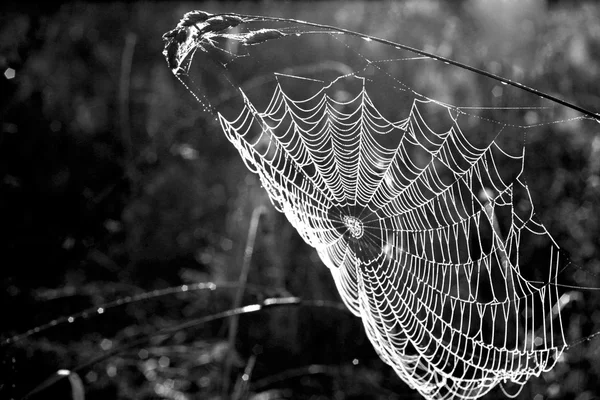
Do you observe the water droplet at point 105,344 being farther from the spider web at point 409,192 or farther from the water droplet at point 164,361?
the spider web at point 409,192

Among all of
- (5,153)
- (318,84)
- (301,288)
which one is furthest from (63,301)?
(318,84)

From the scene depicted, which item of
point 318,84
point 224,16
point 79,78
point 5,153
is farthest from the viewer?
point 79,78

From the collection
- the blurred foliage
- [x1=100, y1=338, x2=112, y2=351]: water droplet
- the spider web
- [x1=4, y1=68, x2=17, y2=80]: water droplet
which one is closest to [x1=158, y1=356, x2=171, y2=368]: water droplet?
the blurred foliage

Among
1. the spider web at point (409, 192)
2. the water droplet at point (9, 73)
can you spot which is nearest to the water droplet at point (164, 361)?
the spider web at point (409, 192)

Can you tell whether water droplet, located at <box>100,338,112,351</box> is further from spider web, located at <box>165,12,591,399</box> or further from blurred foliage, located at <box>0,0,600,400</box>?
spider web, located at <box>165,12,591,399</box>

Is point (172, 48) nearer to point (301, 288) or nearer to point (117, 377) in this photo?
point (117, 377)

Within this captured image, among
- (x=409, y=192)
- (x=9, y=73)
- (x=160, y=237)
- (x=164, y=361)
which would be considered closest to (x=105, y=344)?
(x=164, y=361)

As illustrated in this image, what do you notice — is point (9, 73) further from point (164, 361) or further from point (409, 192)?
point (409, 192)
